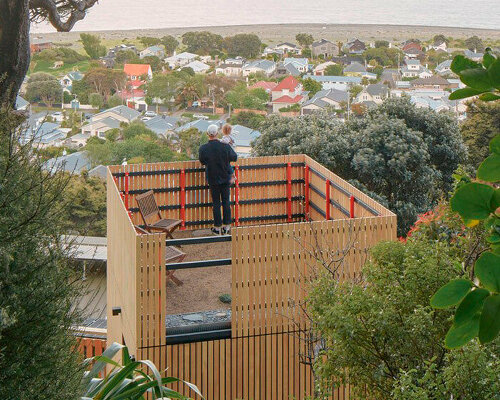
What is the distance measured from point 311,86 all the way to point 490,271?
73676 mm

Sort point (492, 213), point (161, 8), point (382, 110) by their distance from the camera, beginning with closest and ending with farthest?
point (492, 213) → point (382, 110) → point (161, 8)

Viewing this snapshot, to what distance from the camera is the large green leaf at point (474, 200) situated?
1.07 meters

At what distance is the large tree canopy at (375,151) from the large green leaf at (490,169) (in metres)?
13.0

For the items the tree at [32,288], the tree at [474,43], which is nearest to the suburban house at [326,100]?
the tree at [474,43]

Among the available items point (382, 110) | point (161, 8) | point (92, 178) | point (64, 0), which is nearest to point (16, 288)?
point (64, 0)

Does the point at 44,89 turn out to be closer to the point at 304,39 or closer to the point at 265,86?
the point at 265,86

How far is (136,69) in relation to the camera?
77.9 meters

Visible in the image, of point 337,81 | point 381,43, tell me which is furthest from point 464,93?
point 381,43

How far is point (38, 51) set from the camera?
79125 millimetres

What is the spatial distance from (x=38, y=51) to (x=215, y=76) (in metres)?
19.5

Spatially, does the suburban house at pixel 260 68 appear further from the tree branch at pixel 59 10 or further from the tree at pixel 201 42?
the tree branch at pixel 59 10

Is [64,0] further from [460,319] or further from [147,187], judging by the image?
[460,319]

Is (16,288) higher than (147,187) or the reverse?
higher

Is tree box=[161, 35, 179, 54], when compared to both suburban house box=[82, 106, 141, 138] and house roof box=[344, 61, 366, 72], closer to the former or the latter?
house roof box=[344, 61, 366, 72]
